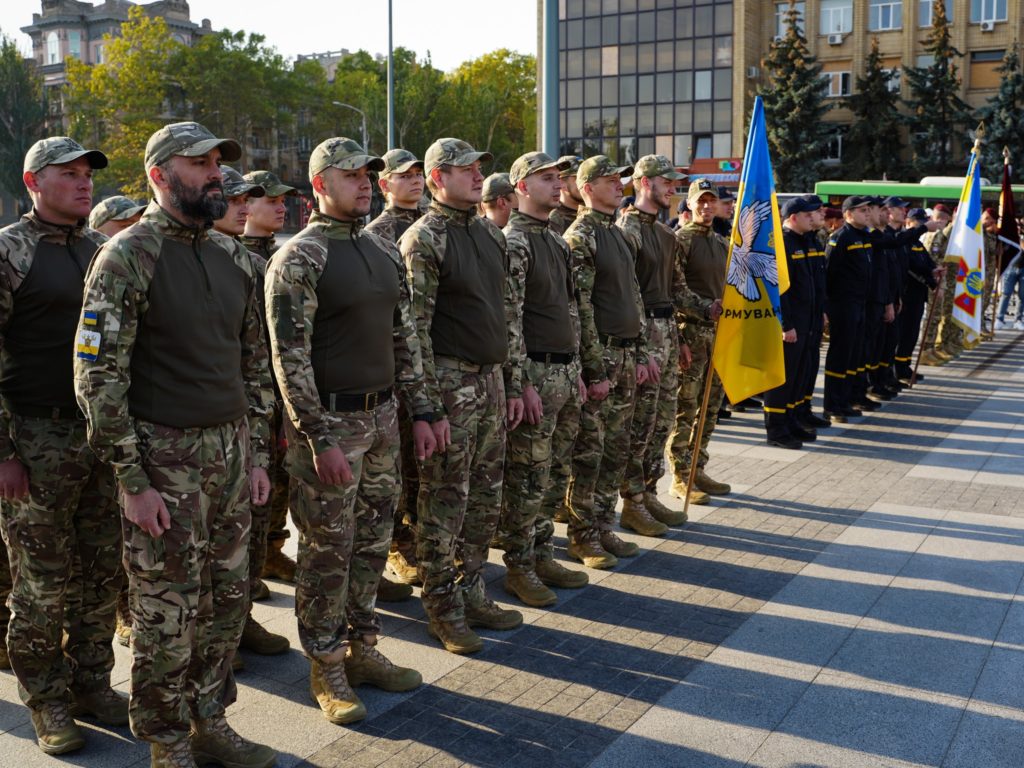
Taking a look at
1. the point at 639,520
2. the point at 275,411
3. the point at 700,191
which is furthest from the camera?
the point at 700,191

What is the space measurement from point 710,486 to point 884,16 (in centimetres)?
5281

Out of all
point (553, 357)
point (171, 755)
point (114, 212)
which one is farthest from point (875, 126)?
point (171, 755)

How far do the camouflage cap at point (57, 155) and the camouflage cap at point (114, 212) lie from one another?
99cm

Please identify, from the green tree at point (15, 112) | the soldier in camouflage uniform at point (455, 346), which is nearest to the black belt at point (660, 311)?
the soldier in camouflage uniform at point (455, 346)

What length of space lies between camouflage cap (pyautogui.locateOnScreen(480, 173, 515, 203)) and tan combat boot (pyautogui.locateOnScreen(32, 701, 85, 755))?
3.62 meters

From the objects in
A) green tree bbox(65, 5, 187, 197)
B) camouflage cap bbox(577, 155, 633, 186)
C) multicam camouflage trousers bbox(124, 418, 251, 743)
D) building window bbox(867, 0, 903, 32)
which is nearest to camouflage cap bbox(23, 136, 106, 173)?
multicam camouflage trousers bbox(124, 418, 251, 743)

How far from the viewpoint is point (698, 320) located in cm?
852

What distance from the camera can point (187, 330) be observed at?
3.91 metres

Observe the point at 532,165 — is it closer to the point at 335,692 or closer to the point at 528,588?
the point at 528,588

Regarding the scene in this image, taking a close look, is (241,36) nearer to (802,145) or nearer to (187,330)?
(802,145)

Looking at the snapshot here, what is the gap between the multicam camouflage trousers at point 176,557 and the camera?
3871mm

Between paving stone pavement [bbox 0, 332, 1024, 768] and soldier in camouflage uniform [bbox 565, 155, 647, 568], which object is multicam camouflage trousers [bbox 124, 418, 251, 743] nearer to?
paving stone pavement [bbox 0, 332, 1024, 768]

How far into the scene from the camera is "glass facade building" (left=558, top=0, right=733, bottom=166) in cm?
5812

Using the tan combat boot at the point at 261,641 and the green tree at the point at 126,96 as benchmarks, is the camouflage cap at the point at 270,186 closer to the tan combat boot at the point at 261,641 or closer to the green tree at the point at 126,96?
the tan combat boot at the point at 261,641
